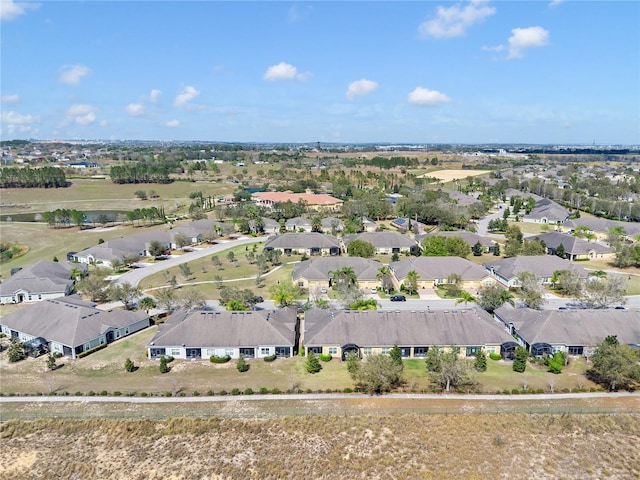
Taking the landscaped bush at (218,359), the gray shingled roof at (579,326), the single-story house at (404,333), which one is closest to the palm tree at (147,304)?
the landscaped bush at (218,359)

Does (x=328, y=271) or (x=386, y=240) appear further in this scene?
(x=386, y=240)

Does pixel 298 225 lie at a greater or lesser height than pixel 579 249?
greater

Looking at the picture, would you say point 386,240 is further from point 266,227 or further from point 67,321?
point 67,321

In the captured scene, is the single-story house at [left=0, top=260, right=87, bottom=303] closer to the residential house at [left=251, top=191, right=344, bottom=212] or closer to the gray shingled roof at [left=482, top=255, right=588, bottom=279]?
the gray shingled roof at [left=482, top=255, right=588, bottom=279]

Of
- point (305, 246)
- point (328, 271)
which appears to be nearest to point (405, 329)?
point (328, 271)

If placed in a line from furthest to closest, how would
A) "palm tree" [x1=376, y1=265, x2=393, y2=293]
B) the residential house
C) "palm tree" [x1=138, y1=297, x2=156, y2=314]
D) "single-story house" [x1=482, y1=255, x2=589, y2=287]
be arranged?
the residential house → "single-story house" [x1=482, y1=255, x2=589, y2=287] → "palm tree" [x1=376, y1=265, x2=393, y2=293] → "palm tree" [x1=138, y1=297, x2=156, y2=314]

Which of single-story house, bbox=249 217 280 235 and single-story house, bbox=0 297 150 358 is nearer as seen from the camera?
single-story house, bbox=0 297 150 358

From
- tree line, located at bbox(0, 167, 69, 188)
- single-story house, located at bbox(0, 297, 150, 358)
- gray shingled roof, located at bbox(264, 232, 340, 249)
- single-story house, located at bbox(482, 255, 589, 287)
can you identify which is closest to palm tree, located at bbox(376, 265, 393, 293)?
single-story house, located at bbox(482, 255, 589, 287)
